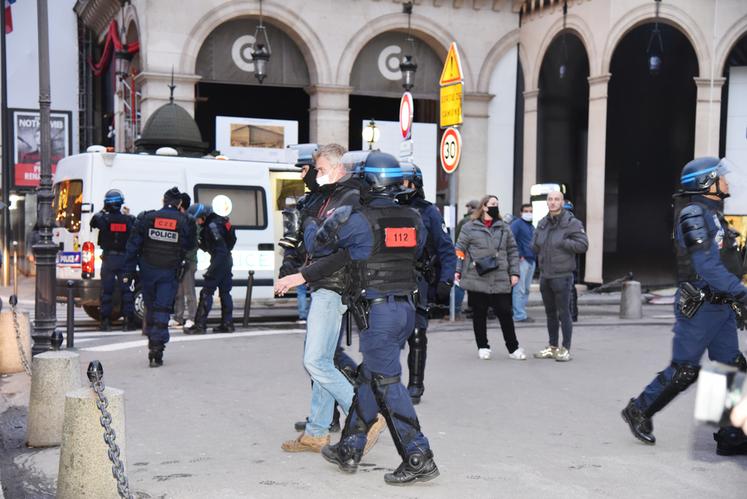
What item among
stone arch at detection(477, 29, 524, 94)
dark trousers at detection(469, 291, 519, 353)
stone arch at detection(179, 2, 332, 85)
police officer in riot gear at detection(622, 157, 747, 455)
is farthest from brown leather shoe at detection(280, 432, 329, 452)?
stone arch at detection(477, 29, 524, 94)

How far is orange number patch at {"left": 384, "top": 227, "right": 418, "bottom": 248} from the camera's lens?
526 cm

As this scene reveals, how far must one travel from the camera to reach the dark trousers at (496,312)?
978cm

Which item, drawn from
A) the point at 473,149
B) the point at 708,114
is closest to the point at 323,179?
the point at 708,114

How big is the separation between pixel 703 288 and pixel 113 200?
844 centimetres

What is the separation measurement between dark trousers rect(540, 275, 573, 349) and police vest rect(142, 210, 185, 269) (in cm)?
370

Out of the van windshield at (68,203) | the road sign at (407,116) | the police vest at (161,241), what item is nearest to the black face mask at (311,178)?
the police vest at (161,241)

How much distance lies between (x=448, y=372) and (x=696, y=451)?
3.39 meters

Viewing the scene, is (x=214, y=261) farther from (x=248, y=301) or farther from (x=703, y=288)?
(x=703, y=288)

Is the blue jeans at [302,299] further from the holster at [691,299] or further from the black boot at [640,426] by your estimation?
the holster at [691,299]

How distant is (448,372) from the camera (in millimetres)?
9156

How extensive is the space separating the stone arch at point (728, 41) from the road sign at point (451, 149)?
30.6ft

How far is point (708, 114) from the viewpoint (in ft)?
64.2

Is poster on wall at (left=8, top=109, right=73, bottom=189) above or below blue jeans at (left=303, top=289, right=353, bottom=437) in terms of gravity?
above

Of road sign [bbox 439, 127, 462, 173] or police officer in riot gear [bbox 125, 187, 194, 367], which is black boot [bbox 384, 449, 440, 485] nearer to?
police officer in riot gear [bbox 125, 187, 194, 367]
